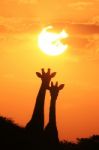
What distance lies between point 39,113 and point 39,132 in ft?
4.20

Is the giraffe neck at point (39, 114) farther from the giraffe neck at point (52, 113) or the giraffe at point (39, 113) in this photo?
the giraffe neck at point (52, 113)

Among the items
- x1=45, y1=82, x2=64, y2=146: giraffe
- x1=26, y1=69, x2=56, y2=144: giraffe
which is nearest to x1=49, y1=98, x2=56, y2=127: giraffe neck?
x1=45, y1=82, x2=64, y2=146: giraffe

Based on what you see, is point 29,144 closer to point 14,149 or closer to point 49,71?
point 14,149

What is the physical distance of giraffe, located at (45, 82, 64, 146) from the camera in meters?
64.2

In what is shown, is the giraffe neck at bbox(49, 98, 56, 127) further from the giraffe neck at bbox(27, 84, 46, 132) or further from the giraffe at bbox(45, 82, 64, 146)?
the giraffe neck at bbox(27, 84, 46, 132)

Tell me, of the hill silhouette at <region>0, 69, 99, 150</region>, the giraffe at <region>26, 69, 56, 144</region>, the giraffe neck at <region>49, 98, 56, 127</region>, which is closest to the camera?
the hill silhouette at <region>0, 69, 99, 150</region>

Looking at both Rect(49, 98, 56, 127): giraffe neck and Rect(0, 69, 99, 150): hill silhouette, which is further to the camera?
Rect(49, 98, 56, 127): giraffe neck

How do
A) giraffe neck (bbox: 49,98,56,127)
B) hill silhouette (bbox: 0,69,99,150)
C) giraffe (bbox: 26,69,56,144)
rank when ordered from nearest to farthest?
hill silhouette (bbox: 0,69,99,150), giraffe (bbox: 26,69,56,144), giraffe neck (bbox: 49,98,56,127)

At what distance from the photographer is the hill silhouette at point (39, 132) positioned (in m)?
61.8

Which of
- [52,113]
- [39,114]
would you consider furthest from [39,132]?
[52,113]

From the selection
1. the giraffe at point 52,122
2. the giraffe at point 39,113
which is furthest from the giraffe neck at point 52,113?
the giraffe at point 39,113

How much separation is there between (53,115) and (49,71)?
→ 2.88 m

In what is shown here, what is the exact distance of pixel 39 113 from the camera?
64.4 m

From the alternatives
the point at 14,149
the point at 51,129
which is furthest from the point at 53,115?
the point at 14,149
